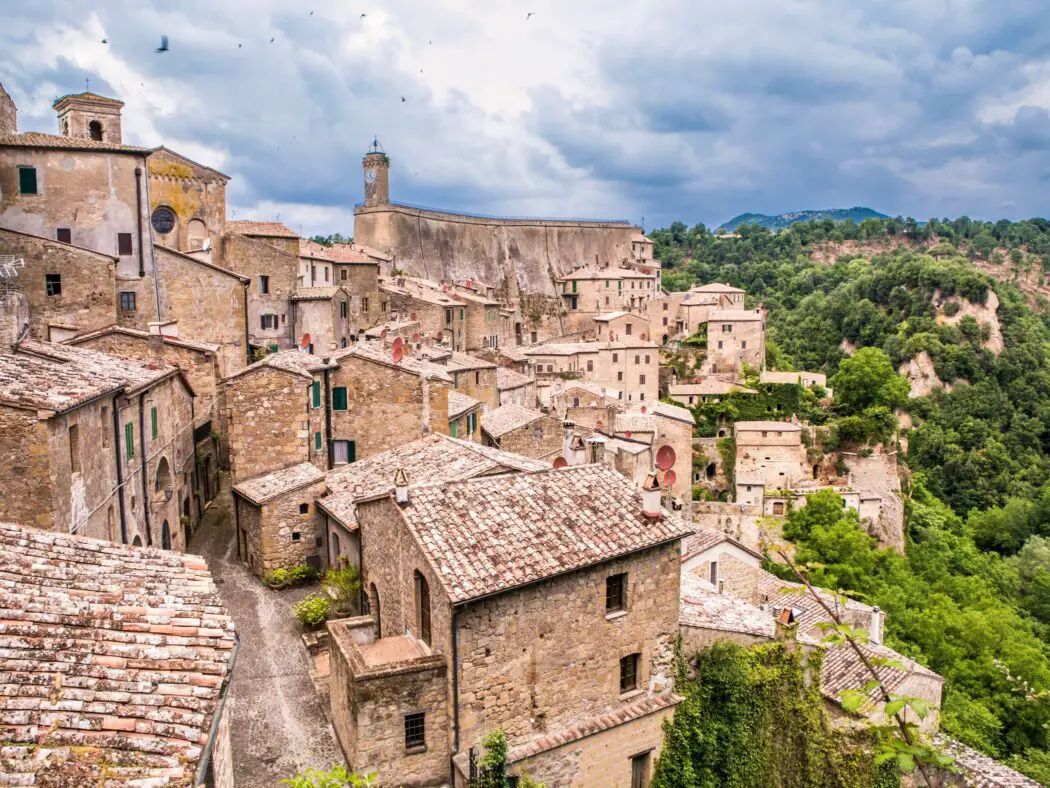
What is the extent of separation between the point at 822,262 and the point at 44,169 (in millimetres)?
150617

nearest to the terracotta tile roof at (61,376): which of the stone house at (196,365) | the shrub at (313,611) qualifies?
Result: the stone house at (196,365)

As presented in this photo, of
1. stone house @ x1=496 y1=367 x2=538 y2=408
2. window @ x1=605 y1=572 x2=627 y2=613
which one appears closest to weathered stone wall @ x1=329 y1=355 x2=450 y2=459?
window @ x1=605 y1=572 x2=627 y2=613

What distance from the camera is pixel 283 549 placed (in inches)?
853

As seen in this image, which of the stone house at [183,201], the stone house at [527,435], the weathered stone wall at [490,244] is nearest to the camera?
the stone house at [527,435]

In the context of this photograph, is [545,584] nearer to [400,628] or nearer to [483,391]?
[400,628]

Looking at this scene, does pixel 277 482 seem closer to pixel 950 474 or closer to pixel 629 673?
pixel 629 673

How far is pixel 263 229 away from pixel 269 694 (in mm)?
34015

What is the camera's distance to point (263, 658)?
17.4 m

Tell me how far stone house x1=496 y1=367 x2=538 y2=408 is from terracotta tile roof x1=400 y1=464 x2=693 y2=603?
27.4 metres

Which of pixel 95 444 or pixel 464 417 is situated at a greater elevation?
pixel 95 444

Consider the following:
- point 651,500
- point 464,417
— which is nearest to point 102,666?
point 651,500

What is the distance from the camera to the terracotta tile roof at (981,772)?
20625 mm

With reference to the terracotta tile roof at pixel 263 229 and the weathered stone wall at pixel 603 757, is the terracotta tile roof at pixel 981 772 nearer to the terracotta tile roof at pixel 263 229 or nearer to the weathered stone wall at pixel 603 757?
the weathered stone wall at pixel 603 757

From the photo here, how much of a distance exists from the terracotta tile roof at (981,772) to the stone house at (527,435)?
17.2 meters
